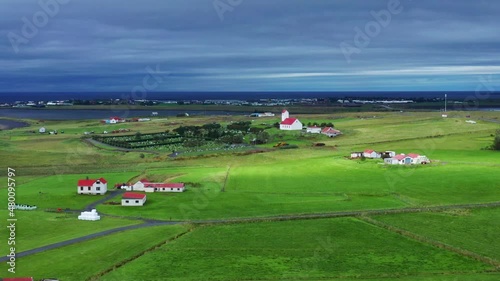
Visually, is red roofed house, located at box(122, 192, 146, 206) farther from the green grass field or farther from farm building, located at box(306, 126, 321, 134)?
farm building, located at box(306, 126, 321, 134)

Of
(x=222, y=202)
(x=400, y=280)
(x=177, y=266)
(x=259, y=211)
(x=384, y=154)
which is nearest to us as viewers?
(x=400, y=280)

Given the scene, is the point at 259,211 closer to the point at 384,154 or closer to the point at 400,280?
the point at 400,280

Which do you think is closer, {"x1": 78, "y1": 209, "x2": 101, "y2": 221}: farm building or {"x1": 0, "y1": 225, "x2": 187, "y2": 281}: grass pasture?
{"x1": 0, "y1": 225, "x2": 187, "y2": 281}: grass pasture

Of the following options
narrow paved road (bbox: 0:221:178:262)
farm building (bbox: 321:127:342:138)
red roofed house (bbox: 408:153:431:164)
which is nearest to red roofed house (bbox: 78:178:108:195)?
narrow paved road (bbox: 0:221:178:262)

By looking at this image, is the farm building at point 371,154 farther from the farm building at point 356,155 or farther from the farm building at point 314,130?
the farm building at point 314,130

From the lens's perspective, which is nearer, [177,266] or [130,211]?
[177,266]

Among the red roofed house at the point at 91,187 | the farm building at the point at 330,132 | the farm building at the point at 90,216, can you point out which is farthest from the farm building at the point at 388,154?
the farm building at the point at 90,216

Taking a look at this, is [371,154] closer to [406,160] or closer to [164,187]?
[406,160]

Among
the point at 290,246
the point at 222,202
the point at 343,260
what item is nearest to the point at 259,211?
the point at 222,202
